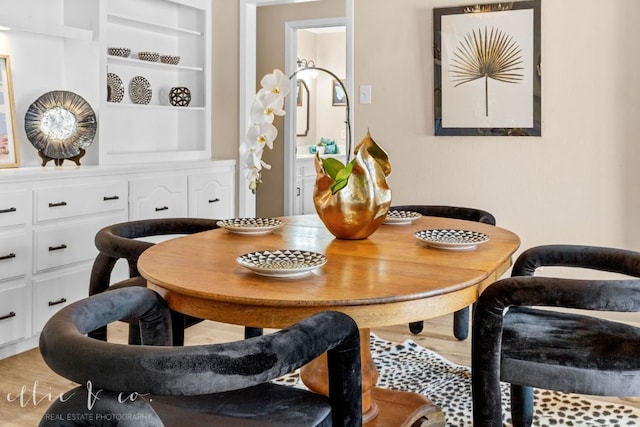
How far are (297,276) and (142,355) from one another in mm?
580

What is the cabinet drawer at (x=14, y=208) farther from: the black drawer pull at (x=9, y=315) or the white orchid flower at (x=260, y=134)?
the white orchid flower at (x=260, y=134)

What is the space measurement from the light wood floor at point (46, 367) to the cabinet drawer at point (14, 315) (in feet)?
0.39

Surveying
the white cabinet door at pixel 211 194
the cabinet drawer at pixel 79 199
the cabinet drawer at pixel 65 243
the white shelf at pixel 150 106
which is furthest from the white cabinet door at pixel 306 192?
the cabinet drawer at pixel 65 243

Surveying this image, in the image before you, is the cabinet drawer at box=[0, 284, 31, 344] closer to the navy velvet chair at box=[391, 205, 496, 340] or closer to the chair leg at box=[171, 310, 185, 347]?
the chair leg at box=[171, 310, 185, 347]

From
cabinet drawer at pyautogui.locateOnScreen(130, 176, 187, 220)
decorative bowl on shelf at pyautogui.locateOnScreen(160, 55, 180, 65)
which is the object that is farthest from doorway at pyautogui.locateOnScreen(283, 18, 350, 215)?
cabinet drawer at pyautogui.locateOnScreen(130, 176, 187, 220)

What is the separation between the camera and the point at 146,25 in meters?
4.31

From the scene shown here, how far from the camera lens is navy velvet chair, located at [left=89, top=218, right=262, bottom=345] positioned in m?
2.16

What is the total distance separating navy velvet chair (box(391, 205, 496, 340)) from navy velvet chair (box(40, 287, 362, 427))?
166cm

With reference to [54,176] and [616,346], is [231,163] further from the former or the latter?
[616,346]

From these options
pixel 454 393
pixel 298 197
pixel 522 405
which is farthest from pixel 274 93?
pixel 298 197

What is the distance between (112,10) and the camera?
4.05 meters

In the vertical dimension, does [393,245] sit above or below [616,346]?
above

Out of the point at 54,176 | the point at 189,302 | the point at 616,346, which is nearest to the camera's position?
the point at 189,302

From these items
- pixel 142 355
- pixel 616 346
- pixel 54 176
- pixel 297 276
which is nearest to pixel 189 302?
pixel 297 276
